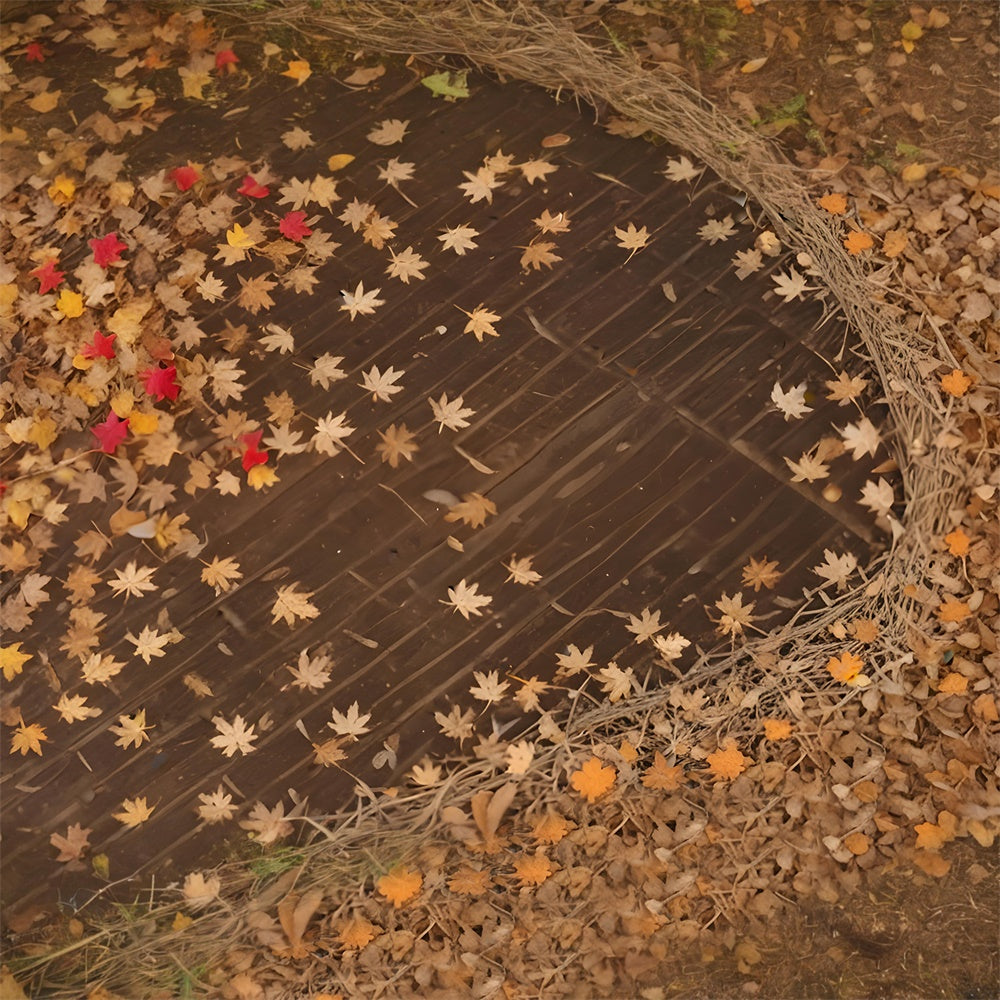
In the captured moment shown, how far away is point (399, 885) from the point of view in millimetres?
Answer: 3041

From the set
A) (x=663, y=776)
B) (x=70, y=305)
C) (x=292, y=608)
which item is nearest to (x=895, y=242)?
(x=663, y=776)

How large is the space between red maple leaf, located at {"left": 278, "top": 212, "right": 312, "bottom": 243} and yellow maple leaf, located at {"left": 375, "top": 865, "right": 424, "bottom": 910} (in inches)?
96.0

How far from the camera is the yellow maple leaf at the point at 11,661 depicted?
10.9 ft

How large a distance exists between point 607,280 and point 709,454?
0.82 metres

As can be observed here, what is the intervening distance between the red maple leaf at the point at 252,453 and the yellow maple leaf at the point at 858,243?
7.91ft

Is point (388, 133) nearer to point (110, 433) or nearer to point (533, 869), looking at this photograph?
point (110, 433)

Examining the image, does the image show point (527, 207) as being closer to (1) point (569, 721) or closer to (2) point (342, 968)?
(1) point (569, 721)

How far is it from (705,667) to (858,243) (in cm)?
178

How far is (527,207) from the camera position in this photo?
12.5ft

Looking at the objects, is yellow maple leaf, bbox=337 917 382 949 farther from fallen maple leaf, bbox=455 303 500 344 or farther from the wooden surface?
fallen maple leaf, bbox=455 303 500 344

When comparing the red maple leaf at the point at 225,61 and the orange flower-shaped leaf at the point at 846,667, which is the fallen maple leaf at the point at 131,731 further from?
the red maple leaf at the point at 225,61

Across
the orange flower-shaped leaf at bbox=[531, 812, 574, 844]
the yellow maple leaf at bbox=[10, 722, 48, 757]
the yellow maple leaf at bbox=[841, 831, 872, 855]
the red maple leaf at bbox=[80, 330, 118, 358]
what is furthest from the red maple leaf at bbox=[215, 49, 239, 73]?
the yellow maple leaf at bbox=[841, 831, 872, 855]

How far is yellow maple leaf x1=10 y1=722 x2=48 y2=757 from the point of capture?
327cm

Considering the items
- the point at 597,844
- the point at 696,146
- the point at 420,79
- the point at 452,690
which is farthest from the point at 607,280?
the point at 597,844
